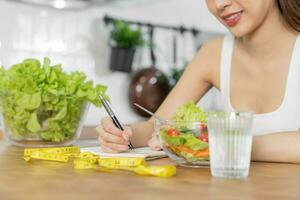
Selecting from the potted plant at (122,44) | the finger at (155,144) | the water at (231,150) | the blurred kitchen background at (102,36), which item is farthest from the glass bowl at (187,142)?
the potted plant at (122,44)

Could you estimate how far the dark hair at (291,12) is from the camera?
5.42 ft

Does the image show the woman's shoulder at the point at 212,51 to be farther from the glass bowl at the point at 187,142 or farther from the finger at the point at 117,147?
the glass bowl at the point at 187,142

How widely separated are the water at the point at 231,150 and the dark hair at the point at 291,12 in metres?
0.80

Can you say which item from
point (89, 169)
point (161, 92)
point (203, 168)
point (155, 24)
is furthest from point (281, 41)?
point (155, 24)

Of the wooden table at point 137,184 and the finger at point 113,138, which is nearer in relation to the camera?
the wooden table at point 137,184

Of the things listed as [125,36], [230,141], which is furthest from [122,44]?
[230,141]

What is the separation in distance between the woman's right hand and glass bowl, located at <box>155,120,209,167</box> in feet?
0.81

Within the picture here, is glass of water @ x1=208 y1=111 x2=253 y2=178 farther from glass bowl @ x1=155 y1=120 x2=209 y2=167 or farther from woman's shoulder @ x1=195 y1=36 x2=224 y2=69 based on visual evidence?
woman's shoulder @ x1=195 y1=36 x2=224 y2=69

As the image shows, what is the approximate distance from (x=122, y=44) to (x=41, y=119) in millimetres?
1970

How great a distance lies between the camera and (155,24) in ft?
12.2

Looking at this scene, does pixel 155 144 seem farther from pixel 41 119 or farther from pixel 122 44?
pixel 122 44

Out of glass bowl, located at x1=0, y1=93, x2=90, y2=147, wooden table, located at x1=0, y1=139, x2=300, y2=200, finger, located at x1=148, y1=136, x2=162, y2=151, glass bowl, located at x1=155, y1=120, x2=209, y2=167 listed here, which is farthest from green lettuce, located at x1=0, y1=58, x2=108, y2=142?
glass bowl, located at x1=155, y1=120, x2=209, y2=167

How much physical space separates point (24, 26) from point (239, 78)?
1.75 metres

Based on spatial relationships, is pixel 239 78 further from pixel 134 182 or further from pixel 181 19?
pixel 181 19
